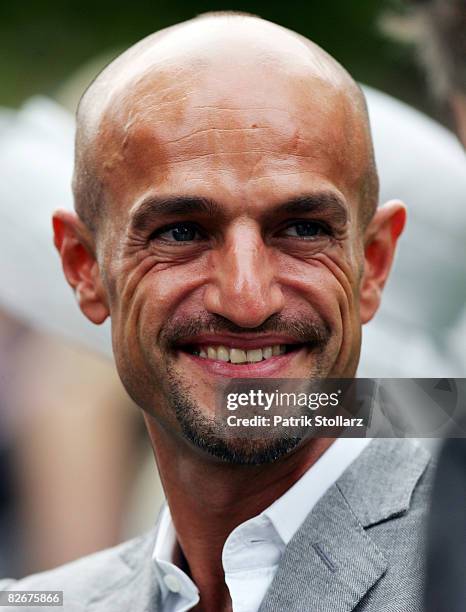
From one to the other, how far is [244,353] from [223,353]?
0.12ft

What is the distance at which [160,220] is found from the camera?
207 cm

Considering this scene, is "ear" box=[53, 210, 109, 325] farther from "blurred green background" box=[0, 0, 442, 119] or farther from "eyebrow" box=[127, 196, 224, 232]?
"blurred green background" box=[0, 0, 442, 119]

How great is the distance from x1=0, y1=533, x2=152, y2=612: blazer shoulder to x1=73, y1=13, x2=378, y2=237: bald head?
75cm

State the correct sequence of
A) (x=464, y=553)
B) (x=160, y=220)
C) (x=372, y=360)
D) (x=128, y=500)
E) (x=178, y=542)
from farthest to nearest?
(x=128, y=500)
(x=372, y=360)
(x=178, y=542)
(x=160, y=220)
(x=464, y=553)

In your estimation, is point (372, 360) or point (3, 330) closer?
point (372, 360)

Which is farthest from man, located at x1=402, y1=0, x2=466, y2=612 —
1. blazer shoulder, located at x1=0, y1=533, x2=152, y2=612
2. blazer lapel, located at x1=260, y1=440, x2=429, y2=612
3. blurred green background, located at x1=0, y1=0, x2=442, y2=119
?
blurred green background, located at x1=0, y1=0, x2=442, y2=119

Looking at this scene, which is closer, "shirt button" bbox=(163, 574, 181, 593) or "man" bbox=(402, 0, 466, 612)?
"man" bbox=(402, 0, 466, 612)

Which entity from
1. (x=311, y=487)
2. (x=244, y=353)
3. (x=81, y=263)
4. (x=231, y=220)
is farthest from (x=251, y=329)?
(x=81, y=263)

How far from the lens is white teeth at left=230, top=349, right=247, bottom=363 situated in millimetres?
1983

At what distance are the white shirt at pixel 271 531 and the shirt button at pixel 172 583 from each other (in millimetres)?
214

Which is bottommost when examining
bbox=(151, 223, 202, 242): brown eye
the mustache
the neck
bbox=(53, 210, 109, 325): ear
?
the neck

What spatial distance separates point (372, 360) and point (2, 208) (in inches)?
52.7

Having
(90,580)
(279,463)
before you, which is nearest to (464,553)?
(279,463)

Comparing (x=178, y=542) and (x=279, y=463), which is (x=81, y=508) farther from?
(x=279, y=463)
